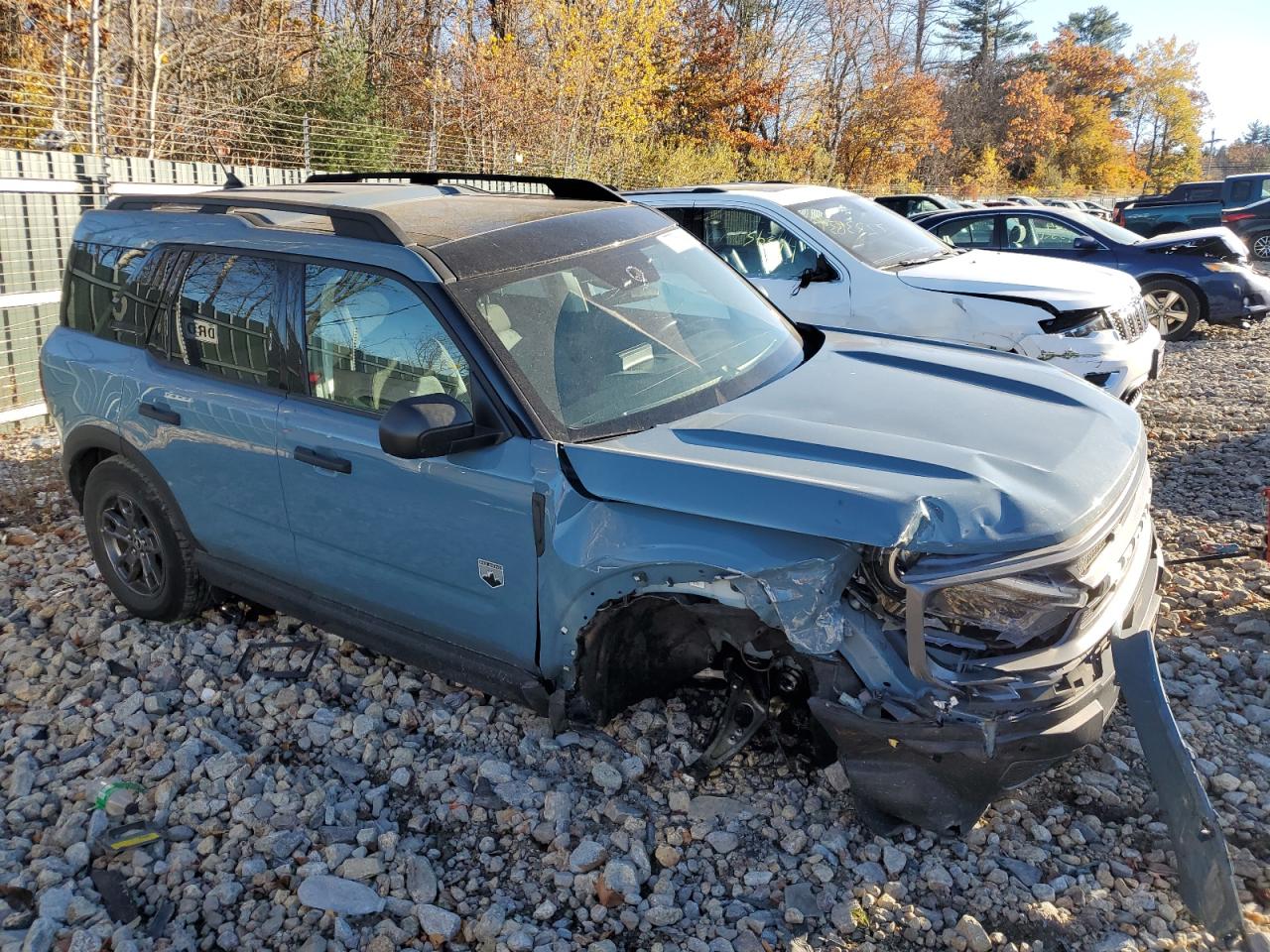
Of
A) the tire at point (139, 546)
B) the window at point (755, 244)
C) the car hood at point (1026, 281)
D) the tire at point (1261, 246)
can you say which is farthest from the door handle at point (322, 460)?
the tire at point (1261, 246)

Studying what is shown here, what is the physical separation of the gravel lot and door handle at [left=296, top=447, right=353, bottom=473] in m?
1.00

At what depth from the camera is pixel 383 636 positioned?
3699 mm

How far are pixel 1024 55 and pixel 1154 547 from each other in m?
60.8

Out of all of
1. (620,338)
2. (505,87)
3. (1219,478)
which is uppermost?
(505,87)

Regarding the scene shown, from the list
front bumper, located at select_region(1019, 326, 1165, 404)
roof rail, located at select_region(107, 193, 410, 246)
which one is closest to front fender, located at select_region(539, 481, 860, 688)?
roof rail, located at select_region(107, 193, 410, 246)

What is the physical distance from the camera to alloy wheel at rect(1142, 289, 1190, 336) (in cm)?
1162

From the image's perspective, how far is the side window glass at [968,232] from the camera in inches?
468

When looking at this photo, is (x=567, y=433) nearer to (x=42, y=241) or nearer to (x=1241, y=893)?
(x=1241, y=893)

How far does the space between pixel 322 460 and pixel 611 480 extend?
1224 millimetres

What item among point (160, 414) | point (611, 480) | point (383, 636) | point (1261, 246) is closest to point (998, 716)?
point (611, 480)

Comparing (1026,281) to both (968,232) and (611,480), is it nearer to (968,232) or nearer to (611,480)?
(611,480)

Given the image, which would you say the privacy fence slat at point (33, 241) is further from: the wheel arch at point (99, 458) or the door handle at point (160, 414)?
the door handle at point (160, 414)

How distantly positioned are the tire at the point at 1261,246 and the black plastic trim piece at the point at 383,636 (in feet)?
75.7

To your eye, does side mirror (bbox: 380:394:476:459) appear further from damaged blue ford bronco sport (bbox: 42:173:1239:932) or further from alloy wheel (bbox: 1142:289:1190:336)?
alloy wheel (bbox: 1142:289:1190:336)
